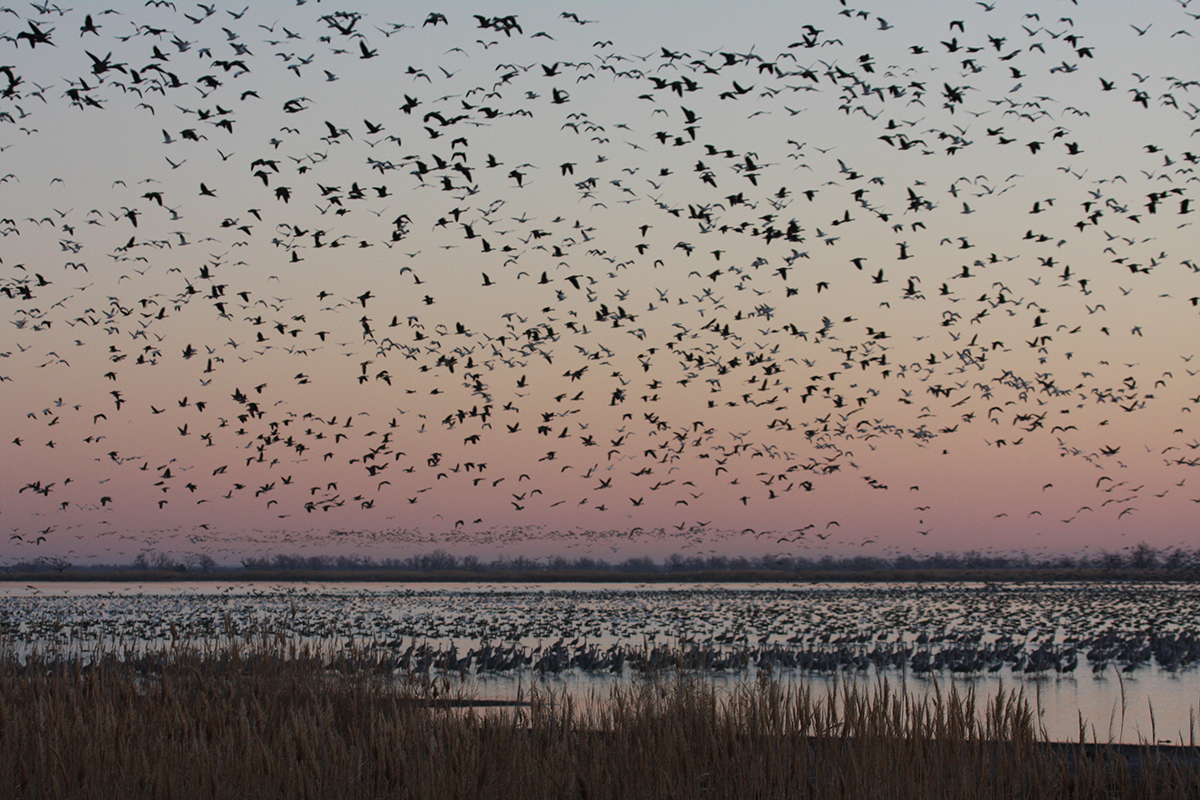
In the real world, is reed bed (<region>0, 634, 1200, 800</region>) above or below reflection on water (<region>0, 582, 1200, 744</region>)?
above

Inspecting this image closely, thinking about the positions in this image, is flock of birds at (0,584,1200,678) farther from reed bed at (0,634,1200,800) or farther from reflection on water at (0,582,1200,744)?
reed bed at (0,634,1200,800)

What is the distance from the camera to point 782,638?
33000 mm

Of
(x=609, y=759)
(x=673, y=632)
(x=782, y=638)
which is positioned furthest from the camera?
(x=673, y=632)

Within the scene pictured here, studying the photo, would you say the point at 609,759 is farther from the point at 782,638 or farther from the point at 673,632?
the point at 673,632

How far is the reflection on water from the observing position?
20.6 meters

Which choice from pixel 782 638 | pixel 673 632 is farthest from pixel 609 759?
pixel 673 632

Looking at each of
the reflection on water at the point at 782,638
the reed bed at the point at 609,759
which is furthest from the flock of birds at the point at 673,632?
the reed bed at the point at 609,759

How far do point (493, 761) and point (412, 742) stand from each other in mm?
1504

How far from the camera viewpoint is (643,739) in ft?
39.7

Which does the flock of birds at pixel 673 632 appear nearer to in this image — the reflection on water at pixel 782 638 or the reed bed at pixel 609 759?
the reflection on water at pixel 782 638

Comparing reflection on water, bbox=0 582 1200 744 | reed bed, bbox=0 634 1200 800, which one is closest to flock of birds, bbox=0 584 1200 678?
reflection on water, bbox=0 582 1200 744

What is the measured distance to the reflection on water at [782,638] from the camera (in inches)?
812

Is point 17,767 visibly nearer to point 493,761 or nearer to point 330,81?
point 493,761

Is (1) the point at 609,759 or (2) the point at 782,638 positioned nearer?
(1) the point at 609,759
